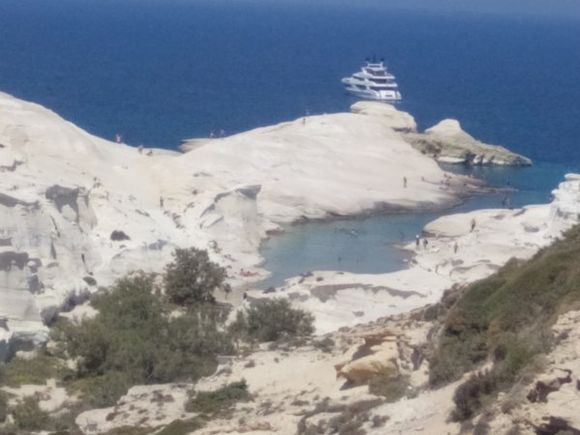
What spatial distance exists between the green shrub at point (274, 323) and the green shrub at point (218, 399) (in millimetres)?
8789

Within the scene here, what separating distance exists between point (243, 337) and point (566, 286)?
14273mm

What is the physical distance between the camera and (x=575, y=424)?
12.8 meters

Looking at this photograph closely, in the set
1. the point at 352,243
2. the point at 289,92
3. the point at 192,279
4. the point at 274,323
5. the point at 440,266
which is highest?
the point at 289,92

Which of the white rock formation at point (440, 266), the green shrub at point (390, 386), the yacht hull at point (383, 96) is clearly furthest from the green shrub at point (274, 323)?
the yacht hull at point (383, 96)

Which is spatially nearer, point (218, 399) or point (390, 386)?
point (390, 386)

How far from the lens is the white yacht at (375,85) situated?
110 meters

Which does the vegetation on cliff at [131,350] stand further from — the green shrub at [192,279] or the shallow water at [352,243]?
the shallow water at [352,243]

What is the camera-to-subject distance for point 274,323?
3125cm

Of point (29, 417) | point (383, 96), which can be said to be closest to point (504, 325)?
point (29, 417)

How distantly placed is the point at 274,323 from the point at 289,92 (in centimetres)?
8748

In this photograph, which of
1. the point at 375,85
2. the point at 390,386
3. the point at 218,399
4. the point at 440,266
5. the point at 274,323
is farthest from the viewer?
the point at 375,85

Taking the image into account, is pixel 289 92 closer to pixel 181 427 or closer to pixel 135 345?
pixel 135 345

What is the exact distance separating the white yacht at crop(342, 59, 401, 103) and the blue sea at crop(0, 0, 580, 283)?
1.69 m

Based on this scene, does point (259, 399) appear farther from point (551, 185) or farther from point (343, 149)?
point (551, 185)
